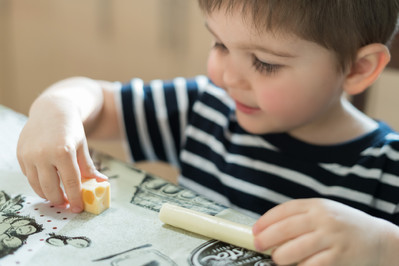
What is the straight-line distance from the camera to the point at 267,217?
475mm

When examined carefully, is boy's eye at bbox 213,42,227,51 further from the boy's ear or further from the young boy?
the boy's ear

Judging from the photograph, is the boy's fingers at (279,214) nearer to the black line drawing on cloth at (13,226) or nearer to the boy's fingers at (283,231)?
A: the boy's fingers at (283,231)

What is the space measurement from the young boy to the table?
0.02 meters

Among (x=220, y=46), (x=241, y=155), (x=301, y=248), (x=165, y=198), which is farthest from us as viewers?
(x=241, y=155)

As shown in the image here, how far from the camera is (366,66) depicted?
2.20ft

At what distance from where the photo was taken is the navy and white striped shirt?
27.3 inches

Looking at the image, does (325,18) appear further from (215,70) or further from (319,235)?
(319,235)

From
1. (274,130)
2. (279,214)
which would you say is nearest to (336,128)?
(274,130)

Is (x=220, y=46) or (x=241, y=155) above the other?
(x=220, y=46)

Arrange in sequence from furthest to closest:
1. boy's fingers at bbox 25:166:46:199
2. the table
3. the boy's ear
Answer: the boy's ear, boy's fingers at bbox 25:166:46:199, the table

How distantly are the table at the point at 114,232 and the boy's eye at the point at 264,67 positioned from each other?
0.17m

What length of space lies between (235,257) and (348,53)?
0.31 meters

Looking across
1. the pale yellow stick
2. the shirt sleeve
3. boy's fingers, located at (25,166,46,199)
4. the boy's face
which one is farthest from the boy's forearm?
the shirt sleeve

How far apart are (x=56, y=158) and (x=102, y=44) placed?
119cm
